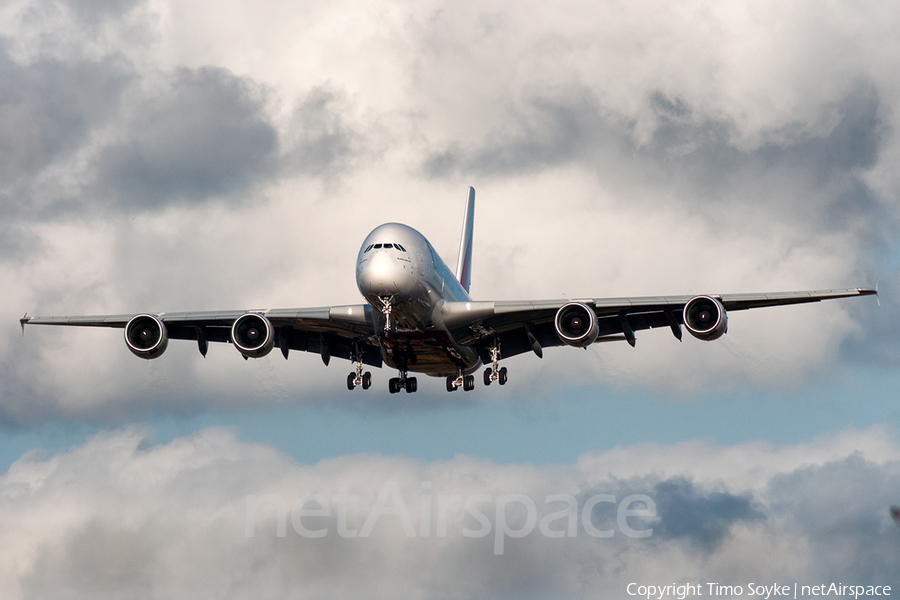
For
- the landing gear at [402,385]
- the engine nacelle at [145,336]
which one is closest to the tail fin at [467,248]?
the landing gear at [402,385]

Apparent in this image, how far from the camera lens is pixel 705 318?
131 ft

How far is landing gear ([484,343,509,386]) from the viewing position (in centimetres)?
4588

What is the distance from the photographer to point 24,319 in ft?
144

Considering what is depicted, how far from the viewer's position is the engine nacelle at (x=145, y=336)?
42500mm

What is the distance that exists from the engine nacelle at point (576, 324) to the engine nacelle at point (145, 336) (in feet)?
55.6

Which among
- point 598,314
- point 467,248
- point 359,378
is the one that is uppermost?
point 467,248

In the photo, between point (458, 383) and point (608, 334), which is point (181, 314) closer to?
point (458, 383)

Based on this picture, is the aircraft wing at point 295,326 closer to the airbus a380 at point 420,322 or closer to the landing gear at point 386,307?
the airbus a380 at point 420,322

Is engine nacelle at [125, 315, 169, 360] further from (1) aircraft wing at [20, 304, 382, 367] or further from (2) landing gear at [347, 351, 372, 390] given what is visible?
(2) landing gear at [347, 351, 372, 390]

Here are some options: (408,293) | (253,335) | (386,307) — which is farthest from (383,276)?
(253,335)

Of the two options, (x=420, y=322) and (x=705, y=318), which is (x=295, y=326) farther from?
(x=705, y=318)

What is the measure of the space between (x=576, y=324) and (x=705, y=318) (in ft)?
17.1

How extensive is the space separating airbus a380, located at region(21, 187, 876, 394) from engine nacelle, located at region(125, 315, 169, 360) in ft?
0.14

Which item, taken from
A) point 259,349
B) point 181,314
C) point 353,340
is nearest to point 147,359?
point 181,314
